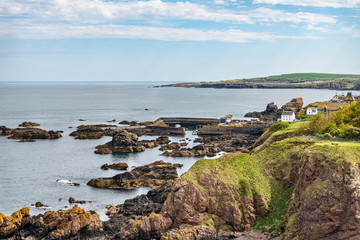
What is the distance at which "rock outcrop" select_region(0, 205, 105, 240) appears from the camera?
3969 cm

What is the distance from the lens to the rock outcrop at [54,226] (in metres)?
39.7

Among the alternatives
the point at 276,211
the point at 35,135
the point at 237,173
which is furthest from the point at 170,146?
the point at 276,211

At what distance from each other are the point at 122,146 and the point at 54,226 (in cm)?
5196

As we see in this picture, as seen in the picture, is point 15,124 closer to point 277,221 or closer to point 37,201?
point 37,201

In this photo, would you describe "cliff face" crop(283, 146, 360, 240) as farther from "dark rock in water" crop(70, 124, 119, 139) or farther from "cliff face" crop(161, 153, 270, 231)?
"dark rock in water" crop(70, 124, 119, 139)

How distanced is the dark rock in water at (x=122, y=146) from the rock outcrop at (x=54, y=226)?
4772cm

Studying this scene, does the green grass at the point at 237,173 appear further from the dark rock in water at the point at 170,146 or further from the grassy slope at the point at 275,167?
the dark rock in water at the point at 170,146

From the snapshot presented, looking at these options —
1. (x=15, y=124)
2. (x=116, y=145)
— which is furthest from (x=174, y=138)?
(x=15, y=124)

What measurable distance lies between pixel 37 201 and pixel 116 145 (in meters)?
39.1

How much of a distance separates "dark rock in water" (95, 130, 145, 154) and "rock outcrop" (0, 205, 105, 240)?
4772cm

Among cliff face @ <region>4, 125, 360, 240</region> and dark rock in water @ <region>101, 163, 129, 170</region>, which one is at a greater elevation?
cliff face @ <region>4, 125, 360, 240</region>

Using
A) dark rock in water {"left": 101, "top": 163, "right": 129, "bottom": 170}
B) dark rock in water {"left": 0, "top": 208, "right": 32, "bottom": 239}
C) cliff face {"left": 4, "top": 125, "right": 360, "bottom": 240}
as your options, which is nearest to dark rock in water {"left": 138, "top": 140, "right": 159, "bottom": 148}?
dark rock in water {"left": 101, "top": 163, "right": 129, "bottom": 170}

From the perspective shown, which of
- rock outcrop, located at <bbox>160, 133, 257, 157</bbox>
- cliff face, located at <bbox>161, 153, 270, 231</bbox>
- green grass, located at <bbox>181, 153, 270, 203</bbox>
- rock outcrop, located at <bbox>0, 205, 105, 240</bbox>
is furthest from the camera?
rock outcrop, located at <bbox>160, 133, 257, 157</bbox>

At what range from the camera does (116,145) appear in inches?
3669
